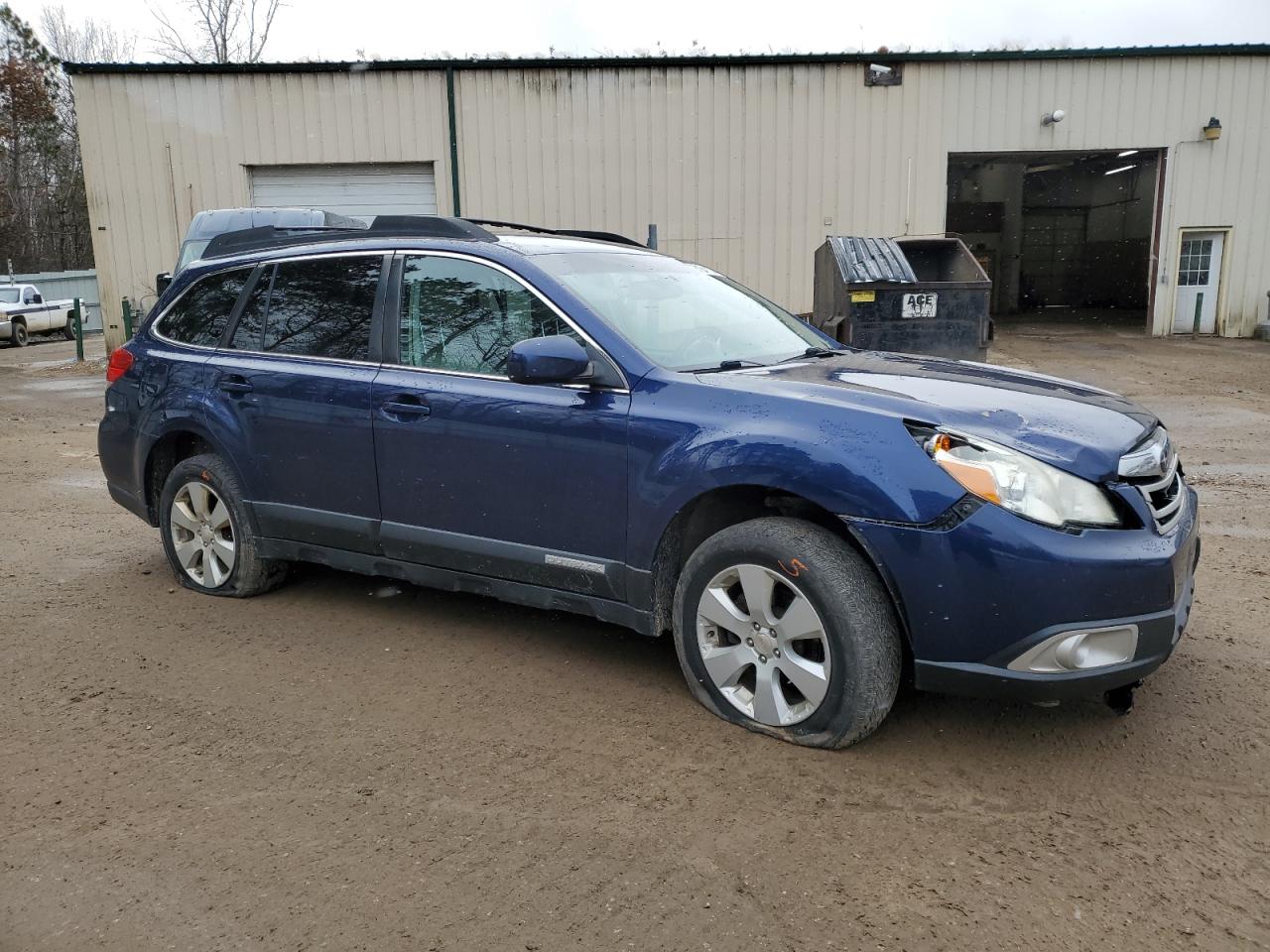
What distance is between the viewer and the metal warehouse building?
18312 mm

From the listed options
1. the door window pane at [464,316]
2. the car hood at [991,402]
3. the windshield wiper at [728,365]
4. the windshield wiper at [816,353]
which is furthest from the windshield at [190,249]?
the car hood at [991,402]

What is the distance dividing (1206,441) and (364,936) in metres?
9.08

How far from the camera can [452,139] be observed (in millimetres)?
18391

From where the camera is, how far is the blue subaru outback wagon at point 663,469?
2.96 m

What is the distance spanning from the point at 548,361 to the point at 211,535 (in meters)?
2.36

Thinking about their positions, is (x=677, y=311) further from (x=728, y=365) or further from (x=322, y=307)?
(x=322, y=307)

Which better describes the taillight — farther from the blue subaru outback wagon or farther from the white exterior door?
the white exterior door

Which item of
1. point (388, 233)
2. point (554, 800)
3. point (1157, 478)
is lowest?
point (554, 800)

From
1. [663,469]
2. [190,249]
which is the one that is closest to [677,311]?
[663,469]

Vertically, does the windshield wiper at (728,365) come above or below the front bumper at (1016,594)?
above

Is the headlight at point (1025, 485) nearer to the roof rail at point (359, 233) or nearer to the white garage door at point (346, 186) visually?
the roof rail at point (359, 233)

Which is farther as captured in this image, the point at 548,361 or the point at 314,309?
the point at 314,309

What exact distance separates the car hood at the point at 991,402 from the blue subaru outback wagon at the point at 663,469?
0.01 m

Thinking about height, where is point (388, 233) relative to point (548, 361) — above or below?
above
